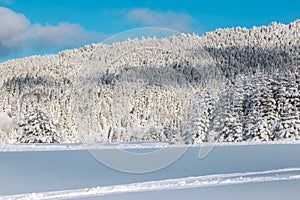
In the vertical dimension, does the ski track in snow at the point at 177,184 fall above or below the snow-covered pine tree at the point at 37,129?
below

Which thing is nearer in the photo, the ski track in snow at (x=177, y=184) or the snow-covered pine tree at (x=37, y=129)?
the ski track in snow at (x=177, y=184)

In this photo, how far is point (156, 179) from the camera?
12.4 meters

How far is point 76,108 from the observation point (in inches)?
283

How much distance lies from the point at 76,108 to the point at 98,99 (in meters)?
0.45

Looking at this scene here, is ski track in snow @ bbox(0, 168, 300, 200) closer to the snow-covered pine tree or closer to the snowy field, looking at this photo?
the snowy field

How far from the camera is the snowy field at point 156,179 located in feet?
32.6

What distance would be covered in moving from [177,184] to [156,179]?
3.90ft

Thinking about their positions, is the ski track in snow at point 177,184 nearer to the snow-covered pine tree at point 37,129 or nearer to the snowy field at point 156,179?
the snowy field at point 156,179

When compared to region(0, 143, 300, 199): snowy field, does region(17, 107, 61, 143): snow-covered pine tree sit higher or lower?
higher

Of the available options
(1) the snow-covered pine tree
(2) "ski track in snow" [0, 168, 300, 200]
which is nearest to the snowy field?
(2) "ski track in snow" [0, 168, 300, 200]

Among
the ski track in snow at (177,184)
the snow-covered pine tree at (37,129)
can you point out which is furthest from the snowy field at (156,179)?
the snow-covered pine tree at (37,129)

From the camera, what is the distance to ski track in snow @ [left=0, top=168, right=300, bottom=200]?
995cm

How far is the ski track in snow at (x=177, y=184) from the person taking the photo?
9.95m

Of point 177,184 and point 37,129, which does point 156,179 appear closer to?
point 177,184
